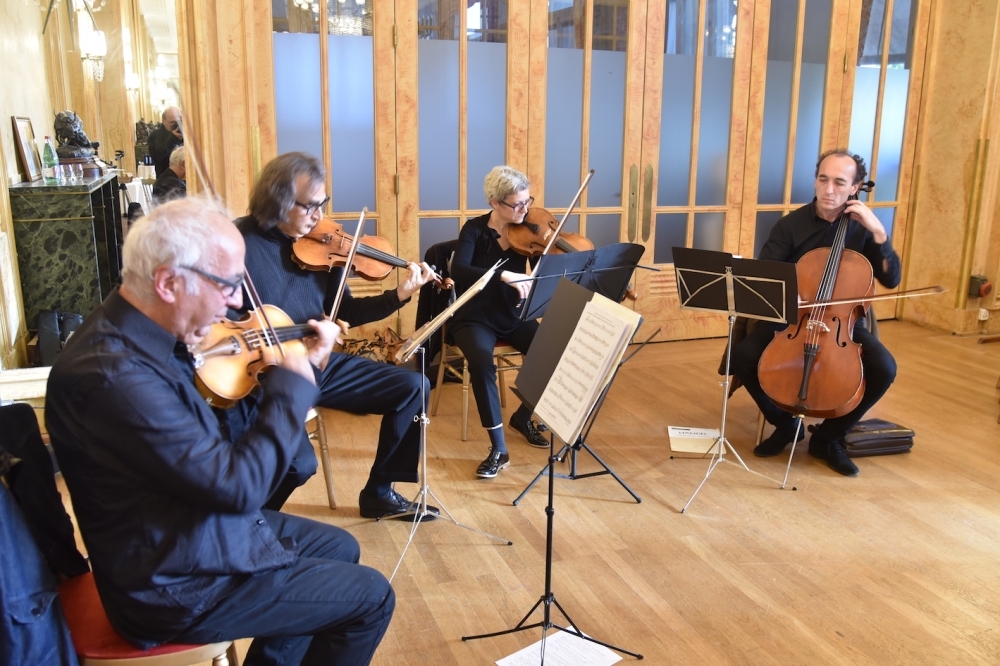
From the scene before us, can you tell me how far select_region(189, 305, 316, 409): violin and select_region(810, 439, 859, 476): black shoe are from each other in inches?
85.3

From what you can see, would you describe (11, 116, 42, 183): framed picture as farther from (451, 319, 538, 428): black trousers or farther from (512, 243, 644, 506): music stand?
(512, 243, 644, 506): music stand

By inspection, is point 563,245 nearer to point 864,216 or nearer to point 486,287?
point 486,287

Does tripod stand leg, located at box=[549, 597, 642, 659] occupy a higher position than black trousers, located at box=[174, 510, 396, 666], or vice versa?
black trousers, located at box=[174, 510, 396, 666]

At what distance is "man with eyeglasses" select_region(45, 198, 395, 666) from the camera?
124 cm

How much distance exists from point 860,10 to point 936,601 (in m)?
3.76

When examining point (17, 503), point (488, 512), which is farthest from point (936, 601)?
point (17, 503)

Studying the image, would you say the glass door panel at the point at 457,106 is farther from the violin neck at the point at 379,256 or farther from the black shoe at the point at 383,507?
the black shoe at the point at 383,507

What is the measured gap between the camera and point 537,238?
3270mm

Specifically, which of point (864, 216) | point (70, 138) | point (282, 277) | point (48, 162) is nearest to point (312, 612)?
point (282, 277)

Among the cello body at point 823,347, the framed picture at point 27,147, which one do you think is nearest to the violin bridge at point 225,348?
the cello body at point 823,347

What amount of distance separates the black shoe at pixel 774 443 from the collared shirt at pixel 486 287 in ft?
3.60

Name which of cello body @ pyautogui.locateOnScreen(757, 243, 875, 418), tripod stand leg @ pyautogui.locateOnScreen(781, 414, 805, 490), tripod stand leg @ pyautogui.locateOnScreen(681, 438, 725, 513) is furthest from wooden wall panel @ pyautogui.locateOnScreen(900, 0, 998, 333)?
tripod stand leg @ pyautogui.locateOnScreen(681, 438, 725, 513)

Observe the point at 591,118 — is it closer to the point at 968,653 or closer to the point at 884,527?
the point at 884,527

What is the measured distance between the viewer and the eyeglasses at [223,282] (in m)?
1.30
